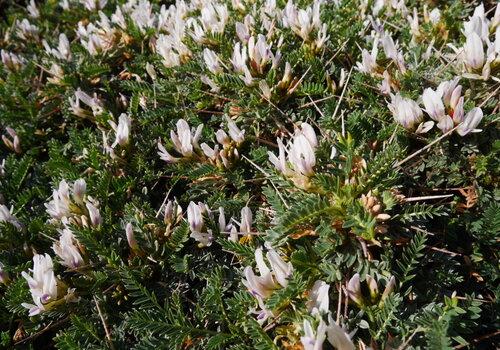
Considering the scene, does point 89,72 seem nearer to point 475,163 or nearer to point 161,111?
point 161,111

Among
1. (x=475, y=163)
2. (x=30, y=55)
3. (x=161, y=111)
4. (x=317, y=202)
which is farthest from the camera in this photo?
(x=30, y=55)

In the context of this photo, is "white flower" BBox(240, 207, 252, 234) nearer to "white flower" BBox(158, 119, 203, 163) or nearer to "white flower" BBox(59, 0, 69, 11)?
"white flower" BBox(158, 119, 203, 163)

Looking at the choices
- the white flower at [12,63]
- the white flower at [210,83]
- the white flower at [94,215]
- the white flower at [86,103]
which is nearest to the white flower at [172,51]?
the white flower at [210,83]

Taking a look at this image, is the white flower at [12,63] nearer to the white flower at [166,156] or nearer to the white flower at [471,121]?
the white flower at [166,156]

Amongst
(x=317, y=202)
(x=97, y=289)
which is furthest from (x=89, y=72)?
(x=317, y=202)

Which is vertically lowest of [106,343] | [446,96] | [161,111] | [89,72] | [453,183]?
[453,183]

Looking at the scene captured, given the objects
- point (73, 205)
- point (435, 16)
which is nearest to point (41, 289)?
point (73, 205)

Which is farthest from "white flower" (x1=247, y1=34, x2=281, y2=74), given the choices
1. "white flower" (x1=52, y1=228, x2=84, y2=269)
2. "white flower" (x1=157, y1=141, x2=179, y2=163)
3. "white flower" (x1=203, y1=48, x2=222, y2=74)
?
"white flower" (x1=52, y1=228, x2=84, y2=269)
